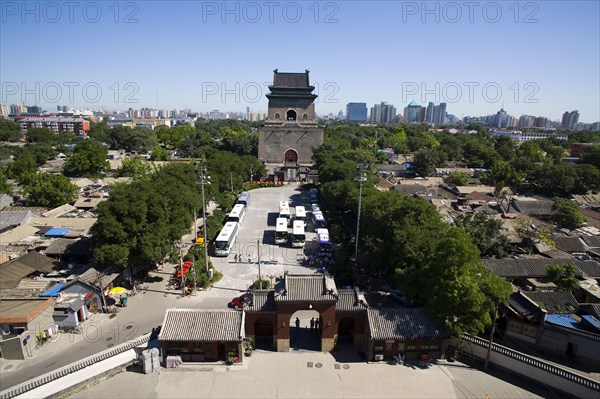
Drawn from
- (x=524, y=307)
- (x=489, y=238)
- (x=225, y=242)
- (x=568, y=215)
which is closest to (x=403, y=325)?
(x=524, y=307)

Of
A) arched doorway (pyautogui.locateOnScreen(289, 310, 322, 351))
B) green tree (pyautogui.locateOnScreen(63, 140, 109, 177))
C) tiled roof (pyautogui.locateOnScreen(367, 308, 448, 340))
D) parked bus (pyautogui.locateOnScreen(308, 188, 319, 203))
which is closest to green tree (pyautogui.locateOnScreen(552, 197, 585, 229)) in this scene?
parked bus (pyautogui.locateOnScreen(308, 188, 319, 203))

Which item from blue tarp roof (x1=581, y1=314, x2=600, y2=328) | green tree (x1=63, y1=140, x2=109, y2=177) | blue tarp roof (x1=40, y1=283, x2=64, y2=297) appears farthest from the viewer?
green tree (x1=63, y1=140, x2=109, y2=177)

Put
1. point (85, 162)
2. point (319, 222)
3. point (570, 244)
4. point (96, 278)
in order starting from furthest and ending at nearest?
1. point (85, 162)
2. point (319, 222)
3. point (570, 244)
4. point (96, 278)

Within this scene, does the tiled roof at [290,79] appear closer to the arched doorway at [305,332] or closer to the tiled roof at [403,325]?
the arched doorway at [305,332]

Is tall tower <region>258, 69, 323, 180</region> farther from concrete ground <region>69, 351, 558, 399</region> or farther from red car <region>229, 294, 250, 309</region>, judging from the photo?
concrete ground <region>69, 351, 558, 399</region>

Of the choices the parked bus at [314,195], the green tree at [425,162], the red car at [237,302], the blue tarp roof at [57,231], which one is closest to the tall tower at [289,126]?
the parked bus at [314,195]

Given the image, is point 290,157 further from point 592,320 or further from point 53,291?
point 592,320
